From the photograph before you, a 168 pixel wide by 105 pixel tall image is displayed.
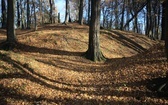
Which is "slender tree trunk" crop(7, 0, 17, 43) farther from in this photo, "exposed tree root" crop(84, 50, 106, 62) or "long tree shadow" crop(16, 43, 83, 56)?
"exposed tree root" crop(84, 50, 106, 62)

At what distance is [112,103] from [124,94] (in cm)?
79

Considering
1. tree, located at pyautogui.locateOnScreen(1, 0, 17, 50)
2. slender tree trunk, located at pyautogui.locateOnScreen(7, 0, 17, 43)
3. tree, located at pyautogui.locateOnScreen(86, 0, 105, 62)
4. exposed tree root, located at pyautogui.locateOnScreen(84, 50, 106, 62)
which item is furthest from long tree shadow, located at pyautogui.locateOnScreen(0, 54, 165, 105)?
tree, located at pyautogui.locateOnScreen(86, 0, 105, 62)

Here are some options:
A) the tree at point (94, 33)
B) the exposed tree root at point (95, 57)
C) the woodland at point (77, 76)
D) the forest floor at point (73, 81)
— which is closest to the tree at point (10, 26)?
the woodland at point (77, 76)

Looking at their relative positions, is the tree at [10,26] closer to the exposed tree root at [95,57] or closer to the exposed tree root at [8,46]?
the exposed tree root at [8,46]

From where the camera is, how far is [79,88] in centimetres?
966

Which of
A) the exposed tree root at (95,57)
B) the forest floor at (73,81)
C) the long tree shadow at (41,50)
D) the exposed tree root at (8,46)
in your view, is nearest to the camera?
the forest floor at (73,81)

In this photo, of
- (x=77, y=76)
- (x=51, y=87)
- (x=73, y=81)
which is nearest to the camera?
(x=51, y=87)

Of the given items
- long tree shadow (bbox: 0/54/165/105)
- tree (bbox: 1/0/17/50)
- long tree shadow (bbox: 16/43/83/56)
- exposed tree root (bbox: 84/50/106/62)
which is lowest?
long tree shadow (bbox: 0/54/165/105)

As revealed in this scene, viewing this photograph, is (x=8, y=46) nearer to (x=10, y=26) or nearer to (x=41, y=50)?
(x=10, y=26)

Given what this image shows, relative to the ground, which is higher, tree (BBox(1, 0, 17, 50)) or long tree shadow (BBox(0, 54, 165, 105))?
tree (BBox(1, 0, 17, 50))

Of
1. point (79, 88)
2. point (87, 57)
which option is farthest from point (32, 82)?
point (87, 57)

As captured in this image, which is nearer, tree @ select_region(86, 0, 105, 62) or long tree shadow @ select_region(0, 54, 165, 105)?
long tree shadow @ select_region(0, 54, 165, 105)

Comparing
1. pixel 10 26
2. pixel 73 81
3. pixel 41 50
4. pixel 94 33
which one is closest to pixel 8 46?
pixel 10 26

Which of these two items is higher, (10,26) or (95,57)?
(10,26)
